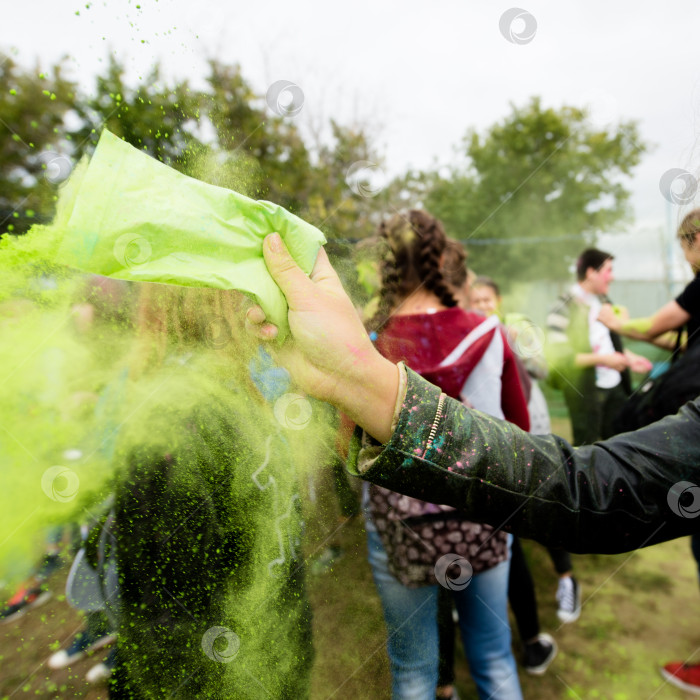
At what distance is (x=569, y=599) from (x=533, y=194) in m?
8.23

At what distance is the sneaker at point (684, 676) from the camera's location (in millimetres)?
2459

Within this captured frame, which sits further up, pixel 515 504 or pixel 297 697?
pixel 515 504

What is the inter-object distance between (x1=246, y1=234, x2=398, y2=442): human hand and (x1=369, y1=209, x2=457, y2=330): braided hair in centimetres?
73

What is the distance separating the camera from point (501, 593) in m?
1.81

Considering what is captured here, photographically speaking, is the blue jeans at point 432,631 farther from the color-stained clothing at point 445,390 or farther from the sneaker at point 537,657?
the sneaker at point 537,657

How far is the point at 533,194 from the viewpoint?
9.46m

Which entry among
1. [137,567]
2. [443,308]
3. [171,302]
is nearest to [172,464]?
[137,567]

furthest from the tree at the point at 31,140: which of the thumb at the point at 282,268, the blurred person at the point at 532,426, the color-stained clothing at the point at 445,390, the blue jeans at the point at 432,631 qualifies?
the blurred person at the point at 532,426

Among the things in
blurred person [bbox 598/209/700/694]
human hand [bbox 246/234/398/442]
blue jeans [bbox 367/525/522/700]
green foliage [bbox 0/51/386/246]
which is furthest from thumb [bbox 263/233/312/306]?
blurred person [bbox 598/209/700/694]

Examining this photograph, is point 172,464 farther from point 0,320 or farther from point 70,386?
point 0,320

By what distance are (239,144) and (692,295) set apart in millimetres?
2628

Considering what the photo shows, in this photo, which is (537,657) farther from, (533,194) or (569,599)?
(533,194)

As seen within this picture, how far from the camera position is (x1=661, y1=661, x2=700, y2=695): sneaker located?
2459mm

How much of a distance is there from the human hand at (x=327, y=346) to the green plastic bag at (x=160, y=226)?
3 centimetres
